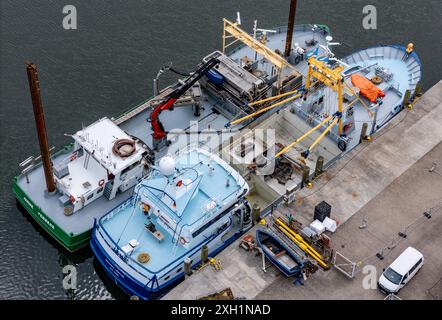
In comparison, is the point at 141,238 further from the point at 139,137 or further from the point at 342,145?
the point at 342,145

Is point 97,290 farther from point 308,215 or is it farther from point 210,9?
point 210,9

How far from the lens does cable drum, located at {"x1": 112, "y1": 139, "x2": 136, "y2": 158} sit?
2362 inches

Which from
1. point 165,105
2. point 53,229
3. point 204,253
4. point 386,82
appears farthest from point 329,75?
point 53,229

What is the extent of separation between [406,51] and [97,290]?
117 ft

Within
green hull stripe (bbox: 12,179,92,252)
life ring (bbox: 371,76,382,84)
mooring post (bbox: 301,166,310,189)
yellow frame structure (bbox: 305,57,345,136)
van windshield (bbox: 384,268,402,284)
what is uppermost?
yellow frame structure (bbox: 305,57,345,136)

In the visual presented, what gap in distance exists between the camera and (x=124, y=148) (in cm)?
6069

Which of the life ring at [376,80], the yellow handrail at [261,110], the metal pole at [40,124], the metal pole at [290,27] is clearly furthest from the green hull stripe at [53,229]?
the life ring at [376,80]

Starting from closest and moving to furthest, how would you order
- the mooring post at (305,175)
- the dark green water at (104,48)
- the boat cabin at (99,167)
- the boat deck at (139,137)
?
1. the mooring post at (305,175)
2. the boat deck at (139,137)
3. the boat cabin at (99,167)
4. the dark green water at (104,48)

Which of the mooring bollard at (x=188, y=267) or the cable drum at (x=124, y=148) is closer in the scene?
the mooring bollard at (x=188, y=267)

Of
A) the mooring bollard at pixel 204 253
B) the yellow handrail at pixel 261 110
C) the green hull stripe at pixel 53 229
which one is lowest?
the green hull stripe at pixel 53 229

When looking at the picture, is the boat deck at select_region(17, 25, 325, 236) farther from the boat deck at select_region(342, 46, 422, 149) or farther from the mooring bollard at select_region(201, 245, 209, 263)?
the mooring bollard at select_region(201, 245, 209, 263)

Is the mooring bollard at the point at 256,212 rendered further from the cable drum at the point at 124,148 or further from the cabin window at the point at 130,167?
the cable drum at the point at 124,148

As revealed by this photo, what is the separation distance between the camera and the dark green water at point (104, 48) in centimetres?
6481

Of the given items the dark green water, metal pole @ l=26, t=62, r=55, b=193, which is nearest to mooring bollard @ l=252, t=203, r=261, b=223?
the dark green water
